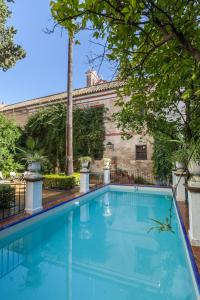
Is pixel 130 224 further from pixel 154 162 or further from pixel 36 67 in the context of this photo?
pixel 36 67

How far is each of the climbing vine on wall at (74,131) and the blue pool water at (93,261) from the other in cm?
880

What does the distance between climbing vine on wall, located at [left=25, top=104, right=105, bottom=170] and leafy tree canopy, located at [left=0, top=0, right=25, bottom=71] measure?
6766 millimetres

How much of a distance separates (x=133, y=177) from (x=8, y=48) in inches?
437

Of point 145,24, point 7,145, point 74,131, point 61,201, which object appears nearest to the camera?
point 145,24

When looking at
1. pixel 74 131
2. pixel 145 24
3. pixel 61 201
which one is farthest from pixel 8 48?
pixel 145 24

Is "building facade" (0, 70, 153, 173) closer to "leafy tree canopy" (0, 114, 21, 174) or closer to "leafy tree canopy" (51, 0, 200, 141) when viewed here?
"leafy tree canopy" (0, 114, 21, 174)

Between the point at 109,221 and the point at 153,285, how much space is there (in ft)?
11.1

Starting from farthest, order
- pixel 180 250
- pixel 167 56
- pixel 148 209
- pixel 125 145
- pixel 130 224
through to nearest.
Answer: pixel 125 145, pixel 148 209, pixel 130 224, pixel 180 250, pixel 167 56

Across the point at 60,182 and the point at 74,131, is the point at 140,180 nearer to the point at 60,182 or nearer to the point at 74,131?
the point at 60,182

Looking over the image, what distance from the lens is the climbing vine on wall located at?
15234 mm

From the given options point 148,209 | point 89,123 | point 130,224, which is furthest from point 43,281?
point 89,123

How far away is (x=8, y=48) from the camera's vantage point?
9336 millimetres

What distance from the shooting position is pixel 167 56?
6.92ft

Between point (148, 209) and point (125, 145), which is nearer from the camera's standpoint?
point (148, 209)
